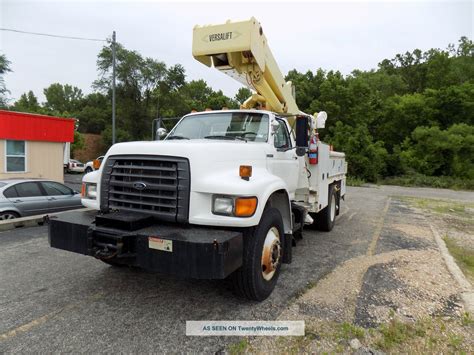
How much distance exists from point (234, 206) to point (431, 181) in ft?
94.2

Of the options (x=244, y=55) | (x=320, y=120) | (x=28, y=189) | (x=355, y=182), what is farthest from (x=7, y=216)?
(x=355, y=182)

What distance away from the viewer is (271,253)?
374cm

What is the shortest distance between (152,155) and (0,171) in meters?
11.3

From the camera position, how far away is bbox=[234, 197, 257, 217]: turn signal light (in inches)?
125

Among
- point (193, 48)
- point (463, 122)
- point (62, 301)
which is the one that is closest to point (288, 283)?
point (62, 301)

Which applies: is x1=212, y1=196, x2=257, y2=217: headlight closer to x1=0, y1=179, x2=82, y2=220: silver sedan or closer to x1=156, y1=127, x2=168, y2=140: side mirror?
x1=156, y1=127, x2=168, y2=140: side mirror

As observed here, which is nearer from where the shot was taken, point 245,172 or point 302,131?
point 245,172

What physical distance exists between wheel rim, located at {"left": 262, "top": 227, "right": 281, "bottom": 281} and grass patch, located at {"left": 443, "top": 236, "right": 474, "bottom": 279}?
3.10 m

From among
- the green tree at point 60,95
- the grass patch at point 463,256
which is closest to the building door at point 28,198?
the grass patch at point 463,256

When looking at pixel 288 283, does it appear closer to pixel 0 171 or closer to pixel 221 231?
pixel 221 231

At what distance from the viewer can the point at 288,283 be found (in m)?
4.34

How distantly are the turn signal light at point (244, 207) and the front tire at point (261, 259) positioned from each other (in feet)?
1.03

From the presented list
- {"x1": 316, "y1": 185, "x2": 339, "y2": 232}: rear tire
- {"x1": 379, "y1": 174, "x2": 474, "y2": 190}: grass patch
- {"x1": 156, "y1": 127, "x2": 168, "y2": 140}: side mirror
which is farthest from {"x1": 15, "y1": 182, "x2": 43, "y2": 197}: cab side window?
{"x1": 379, "y1": 174, "x2": 474, "y2": 190}: grass patch

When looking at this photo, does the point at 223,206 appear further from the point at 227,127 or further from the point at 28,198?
the point at 28,198
